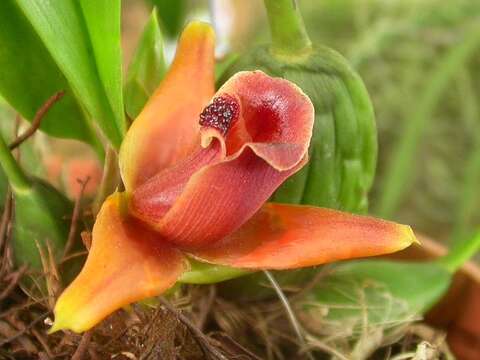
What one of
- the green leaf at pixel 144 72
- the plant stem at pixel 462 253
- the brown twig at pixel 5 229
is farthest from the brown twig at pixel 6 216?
the plant stem at pixel 462 253

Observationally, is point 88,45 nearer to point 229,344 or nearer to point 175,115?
point 175,115

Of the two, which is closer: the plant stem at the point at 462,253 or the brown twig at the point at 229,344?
the brown twig at the point at 229,344

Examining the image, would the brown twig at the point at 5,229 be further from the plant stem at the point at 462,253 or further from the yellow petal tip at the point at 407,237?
the plant stem at the point at 462,253

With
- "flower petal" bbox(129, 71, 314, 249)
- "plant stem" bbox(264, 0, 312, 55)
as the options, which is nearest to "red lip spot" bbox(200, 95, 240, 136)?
"flower petal" bbox(129, 71, 314, 249)

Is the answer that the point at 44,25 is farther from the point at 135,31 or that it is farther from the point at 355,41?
the point at 135,31

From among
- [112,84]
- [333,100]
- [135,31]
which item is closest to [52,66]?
[112,84]

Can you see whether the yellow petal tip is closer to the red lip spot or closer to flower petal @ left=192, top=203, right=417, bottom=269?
flower petal @ left=192, top=203, right=417, bottom=269
